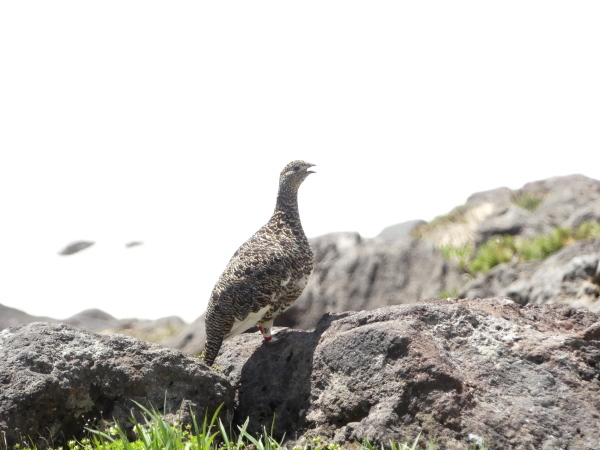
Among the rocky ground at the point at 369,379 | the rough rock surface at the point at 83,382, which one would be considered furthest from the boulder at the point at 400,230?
the rough rock surface at the point at 83,382

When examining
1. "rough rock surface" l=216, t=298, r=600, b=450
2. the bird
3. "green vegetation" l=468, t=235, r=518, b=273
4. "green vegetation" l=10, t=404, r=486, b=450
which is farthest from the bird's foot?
"green vegetation" l=468, t=235, r=518, b=273

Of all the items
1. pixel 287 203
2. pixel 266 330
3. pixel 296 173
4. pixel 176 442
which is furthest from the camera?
pixel 296 173

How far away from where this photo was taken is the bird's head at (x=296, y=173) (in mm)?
7082

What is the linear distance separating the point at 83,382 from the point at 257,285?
68.3 inches

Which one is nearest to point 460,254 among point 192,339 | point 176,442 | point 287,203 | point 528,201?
A: point 528,201

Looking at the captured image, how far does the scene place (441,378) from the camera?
481 cm

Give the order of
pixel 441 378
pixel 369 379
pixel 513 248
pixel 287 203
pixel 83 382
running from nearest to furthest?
pixel 441 378, pixel 369 379, pixel 83 382, pixel 287 203, pixel 513 248

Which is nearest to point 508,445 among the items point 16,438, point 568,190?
point 16,438

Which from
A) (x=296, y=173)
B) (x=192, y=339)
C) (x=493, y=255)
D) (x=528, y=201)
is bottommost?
(x=192, y=339)

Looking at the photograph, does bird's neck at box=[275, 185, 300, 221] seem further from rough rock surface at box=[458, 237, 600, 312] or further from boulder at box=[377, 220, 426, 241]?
boulder at box=[377, 220, 426, 241]

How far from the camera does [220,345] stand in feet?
21.0

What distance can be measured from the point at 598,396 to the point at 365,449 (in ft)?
5.98

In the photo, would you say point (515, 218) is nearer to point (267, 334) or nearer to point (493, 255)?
point (493, 255)

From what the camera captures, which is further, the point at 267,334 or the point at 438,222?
the point at 438,222
